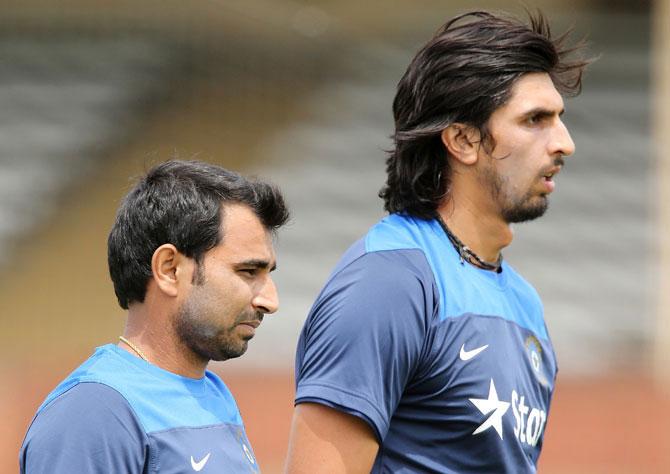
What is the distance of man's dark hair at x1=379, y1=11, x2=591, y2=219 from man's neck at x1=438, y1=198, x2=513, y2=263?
Answer: 40mm

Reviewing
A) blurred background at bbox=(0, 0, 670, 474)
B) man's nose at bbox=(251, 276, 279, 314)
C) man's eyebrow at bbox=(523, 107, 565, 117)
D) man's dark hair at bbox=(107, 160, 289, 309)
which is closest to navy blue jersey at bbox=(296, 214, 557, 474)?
man's nose at bbox=(251, 276, 279, 314)

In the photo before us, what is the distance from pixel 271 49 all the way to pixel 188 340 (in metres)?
8.22

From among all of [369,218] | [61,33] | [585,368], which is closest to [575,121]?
[369,218]

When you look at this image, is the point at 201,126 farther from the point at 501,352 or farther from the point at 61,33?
the point at 501,352

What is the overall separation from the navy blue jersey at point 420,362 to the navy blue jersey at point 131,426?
0.20 meters

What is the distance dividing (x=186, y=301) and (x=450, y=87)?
82 cm

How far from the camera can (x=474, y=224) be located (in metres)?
2.64

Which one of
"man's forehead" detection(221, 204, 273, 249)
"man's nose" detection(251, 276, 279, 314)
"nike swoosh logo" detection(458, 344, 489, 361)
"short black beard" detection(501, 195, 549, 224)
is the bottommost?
"nike swoosh logo" detection(458, 344, 489, 361)

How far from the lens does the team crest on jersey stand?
2.58m

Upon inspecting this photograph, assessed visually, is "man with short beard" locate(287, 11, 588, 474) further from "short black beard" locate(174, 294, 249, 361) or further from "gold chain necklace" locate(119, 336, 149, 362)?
"gold chain necklace" locate(119, 336, 149, 362)

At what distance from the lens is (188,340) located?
2.23 metres

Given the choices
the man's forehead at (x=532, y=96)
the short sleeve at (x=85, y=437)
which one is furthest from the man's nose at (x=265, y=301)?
the man's forehead at (x=532, y=96)

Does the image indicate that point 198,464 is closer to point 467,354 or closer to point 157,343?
point 157,343

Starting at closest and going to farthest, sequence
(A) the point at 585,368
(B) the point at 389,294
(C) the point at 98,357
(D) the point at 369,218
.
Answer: (C) the point at 98,357 < (B) the point at 389,294 < (A) the point at 585,368 < (D) the point at 369,218
